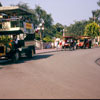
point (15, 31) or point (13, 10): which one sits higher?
point (13, 10)

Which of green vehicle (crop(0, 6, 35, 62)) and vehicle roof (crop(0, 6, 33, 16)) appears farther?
vehicle roof (crop(0, 6, 33, 16))

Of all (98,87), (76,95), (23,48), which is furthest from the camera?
(23,48)

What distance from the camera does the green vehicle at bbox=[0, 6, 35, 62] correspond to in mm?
15375

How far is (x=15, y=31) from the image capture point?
657 inches

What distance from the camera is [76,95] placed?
233 inches

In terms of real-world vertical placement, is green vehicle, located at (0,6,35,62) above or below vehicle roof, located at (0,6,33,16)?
below

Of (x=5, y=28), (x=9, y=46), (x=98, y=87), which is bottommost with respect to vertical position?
(x=98, y=87)

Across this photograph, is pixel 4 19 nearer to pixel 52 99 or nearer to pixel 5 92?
pixel 5 92

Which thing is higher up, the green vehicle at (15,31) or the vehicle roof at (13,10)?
the vehicle roof at (13,10)

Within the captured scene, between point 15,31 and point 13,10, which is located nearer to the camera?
point 13,10

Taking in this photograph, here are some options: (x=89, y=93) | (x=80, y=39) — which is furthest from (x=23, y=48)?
(x=80, y=39)

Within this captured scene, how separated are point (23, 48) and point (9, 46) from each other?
80.2 inches

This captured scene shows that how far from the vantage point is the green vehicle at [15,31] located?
50.4ft

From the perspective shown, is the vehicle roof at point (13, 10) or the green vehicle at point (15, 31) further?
the vehicle roof at point (13, 10)
